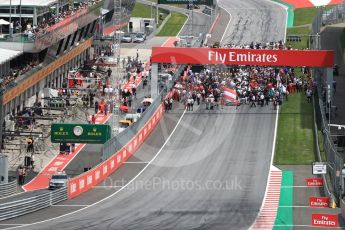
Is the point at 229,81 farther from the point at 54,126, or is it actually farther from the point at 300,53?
the point at 54,126

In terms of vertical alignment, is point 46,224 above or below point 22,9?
below

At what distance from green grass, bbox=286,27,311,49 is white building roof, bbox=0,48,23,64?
34.1m

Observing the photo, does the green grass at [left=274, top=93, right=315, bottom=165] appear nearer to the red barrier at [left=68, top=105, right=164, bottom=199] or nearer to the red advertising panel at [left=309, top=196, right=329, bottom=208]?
the red barrier at [left=68, top=105, right=164, bottom=199]

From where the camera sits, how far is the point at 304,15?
460 feet

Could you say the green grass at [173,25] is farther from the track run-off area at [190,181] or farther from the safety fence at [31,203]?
the safety fence at [31,203]

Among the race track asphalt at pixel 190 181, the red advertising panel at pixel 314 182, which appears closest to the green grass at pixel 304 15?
the race track asphalt at pixel 190 181

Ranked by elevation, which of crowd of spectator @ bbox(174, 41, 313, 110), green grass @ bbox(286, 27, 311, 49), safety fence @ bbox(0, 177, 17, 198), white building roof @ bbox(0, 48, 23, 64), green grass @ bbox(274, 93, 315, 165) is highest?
green grass @ bbox(286, 27, 311, 49)

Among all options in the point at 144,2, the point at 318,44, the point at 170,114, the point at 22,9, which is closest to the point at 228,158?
the point at 170,114

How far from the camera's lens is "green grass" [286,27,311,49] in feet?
394

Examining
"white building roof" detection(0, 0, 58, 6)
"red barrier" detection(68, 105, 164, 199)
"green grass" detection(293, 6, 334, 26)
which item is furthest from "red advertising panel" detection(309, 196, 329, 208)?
"green grass" detection(293, 6, 334, 26)

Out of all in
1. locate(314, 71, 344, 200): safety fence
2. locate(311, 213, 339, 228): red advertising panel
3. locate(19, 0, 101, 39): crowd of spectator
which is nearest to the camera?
locate(311, 213, 339, 228): red advertising panel

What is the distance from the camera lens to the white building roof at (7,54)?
88838 millimetres

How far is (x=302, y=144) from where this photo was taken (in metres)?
80.6

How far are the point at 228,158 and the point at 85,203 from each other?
14738 millimetres
